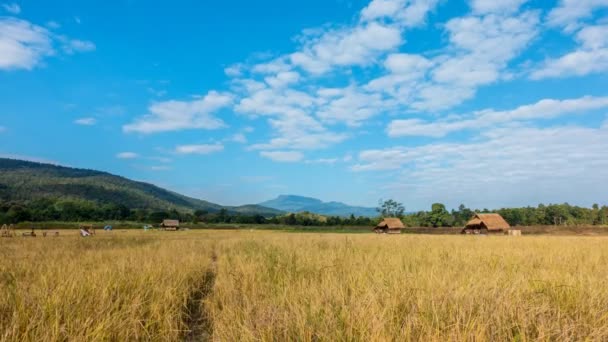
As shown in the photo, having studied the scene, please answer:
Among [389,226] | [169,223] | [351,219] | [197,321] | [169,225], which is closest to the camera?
[197,321]

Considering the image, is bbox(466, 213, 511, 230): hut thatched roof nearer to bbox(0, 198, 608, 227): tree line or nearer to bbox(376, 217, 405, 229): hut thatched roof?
bbox(376, 217, 405, 229): hut thatched roof

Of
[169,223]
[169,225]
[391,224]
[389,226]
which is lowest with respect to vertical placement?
[169,225]

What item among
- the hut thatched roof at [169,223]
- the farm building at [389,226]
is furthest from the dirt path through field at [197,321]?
the hut thatched roof at [169,223]

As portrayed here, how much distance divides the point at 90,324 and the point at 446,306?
3.36 meters

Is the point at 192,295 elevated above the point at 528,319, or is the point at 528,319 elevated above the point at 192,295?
the point at 528,319

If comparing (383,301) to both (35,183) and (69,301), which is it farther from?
(35,183)

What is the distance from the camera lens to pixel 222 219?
355 ft

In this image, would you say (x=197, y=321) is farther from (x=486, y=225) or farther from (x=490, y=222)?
(x=490, y=222)

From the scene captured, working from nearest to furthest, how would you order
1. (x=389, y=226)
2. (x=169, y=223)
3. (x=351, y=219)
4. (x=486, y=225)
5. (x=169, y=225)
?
(x=486, y=225), (x=389, y=226), (x=169, y=225), (x=169, y=223), (x=351, y=219)

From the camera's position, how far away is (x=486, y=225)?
59406 mm

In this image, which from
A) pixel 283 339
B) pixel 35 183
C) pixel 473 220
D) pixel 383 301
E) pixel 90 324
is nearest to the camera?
pixel 283 339

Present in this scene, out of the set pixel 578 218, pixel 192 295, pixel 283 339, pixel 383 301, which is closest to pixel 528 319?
pixel 383 301

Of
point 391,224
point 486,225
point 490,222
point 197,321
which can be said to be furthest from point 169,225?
point 197,321

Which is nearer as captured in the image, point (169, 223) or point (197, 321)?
point (197, 321)
